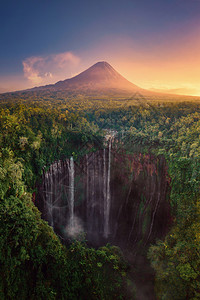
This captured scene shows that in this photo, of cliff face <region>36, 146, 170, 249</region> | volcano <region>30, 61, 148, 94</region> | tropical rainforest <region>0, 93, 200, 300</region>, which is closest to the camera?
tropical rainforest <region>0, 93, 200, 300</region>

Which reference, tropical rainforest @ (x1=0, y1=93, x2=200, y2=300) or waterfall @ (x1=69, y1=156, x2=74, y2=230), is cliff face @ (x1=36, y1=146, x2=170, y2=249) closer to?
waterfall @ (x1=69, y1=156, x2=74, y2=230)

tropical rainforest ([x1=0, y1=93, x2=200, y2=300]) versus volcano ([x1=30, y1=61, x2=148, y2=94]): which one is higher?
volcano ([x1=30, y1=61, x2=148, y2=94])

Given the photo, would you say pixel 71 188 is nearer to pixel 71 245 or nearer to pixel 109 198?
pixel 109 198

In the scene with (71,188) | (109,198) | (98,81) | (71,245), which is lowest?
(109,198)

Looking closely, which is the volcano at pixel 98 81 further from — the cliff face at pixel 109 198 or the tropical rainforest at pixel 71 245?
the tropical rainforest at pixel 71 245

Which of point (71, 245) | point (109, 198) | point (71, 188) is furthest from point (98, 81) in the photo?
point (71, 245)

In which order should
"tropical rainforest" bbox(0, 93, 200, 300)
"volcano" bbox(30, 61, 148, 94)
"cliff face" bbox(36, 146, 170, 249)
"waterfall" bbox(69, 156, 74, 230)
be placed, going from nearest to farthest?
1. "tropical rainforest" bbox(0, 93, 200, 300)
2. "cliff face" bbox(36, 146, 170, 249)
3. "waterfall" bbox(69, 156, 74, 230)
4. "volcano" bbox(30, 61, 148, 94)

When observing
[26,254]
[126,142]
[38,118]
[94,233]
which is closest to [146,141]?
[126,142]

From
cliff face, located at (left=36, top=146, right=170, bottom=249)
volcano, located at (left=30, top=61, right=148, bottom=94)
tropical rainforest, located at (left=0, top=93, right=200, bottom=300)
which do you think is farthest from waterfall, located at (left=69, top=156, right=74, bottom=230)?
volcano, located at (left=30, top=61, right=148, bottom=94)

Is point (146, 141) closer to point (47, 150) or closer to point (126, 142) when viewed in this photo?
point (126, 142)
